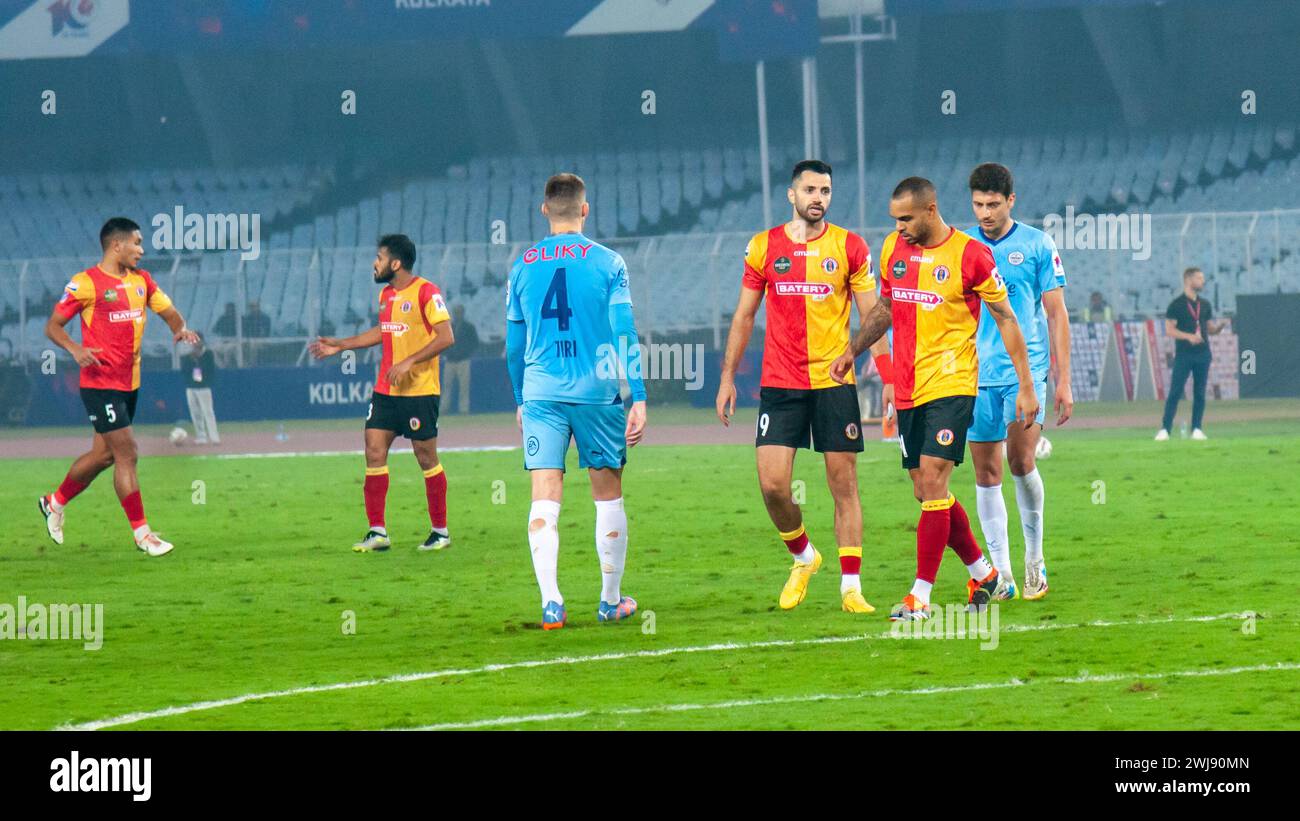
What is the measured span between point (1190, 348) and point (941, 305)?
14.1 m

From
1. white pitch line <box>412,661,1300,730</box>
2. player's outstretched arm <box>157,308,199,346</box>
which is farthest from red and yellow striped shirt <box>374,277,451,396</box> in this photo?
white pitch line <box>412,661,1300,730</box>

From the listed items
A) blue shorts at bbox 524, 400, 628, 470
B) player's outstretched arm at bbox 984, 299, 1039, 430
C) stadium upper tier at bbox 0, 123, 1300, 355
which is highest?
stadium upper tier at bbox 0, 123, 1300, 355

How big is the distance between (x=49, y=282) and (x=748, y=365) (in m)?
15.3

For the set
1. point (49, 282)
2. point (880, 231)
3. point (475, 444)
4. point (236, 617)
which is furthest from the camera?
point (49, 282)

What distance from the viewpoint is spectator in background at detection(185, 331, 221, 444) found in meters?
27.6

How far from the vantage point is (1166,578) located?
418 inches

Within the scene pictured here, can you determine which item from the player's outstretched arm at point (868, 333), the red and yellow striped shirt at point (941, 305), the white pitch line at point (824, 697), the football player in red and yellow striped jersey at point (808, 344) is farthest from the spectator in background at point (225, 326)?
the white pitch line at point (824, 697)

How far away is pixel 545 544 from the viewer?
9195 mm

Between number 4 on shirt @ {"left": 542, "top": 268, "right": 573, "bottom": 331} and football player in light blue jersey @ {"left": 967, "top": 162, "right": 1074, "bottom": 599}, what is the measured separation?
2.13 m

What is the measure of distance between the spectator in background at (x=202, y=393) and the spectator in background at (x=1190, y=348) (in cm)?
1338

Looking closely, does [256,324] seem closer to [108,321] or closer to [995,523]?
[108,321]

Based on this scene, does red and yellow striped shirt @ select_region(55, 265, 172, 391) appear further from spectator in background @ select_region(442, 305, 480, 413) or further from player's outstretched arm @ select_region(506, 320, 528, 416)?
spectator in background @ select_region(442, 305, 480, 413)
